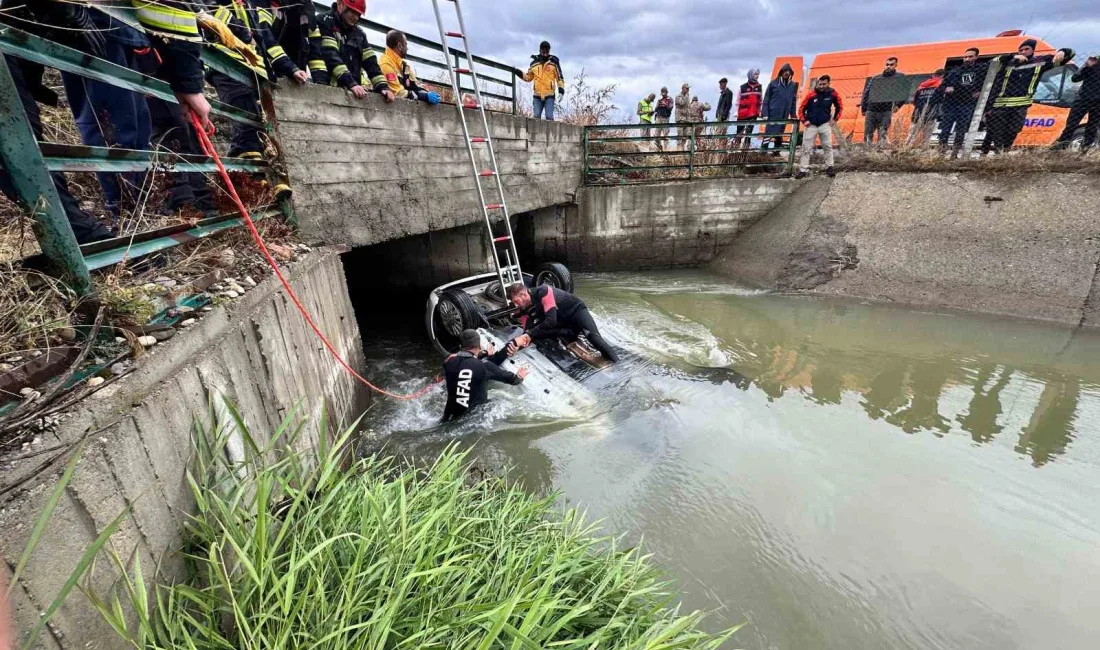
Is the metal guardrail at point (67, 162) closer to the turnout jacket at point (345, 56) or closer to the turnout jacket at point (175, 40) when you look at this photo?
the turnout jacket at point (175, 40)

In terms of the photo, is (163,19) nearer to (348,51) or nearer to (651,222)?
(348,51)

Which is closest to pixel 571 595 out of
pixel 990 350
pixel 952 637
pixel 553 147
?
pixel 952 637

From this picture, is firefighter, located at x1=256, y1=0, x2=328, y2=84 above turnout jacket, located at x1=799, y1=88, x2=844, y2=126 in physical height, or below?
above

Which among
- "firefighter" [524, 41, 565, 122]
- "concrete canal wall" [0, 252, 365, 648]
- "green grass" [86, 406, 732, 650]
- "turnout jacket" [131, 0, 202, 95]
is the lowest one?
"green grass" [86, 406, 732, 650]

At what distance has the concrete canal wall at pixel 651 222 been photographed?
402 inches

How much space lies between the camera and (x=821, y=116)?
9.06m

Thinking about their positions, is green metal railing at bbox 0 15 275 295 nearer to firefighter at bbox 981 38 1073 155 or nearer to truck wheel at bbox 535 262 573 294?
truck wheel at bbox 535 262 573 294

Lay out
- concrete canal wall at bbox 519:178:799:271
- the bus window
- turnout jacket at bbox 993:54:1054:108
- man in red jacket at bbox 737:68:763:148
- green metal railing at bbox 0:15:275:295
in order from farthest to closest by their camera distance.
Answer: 1. man in red jacket at bbox 737:68:763:148
2. concrete canal wall at bbox 519:178:799:271
3. the bus window
4. turnout jacket at bbox 993:54:1054:108
5. green metal railing at bbox 0:15:275:295

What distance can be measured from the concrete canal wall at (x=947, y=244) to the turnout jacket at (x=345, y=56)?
294 inches

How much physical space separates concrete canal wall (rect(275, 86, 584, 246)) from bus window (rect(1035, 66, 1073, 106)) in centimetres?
1045

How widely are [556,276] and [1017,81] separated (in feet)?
27.5

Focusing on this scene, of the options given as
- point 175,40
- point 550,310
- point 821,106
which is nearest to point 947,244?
point 821,106

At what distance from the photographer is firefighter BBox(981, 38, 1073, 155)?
7.67 meters

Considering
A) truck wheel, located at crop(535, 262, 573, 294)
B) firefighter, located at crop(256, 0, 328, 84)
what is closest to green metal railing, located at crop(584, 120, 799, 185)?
truck wheel, located at crop(535, 262, 573, 294)
